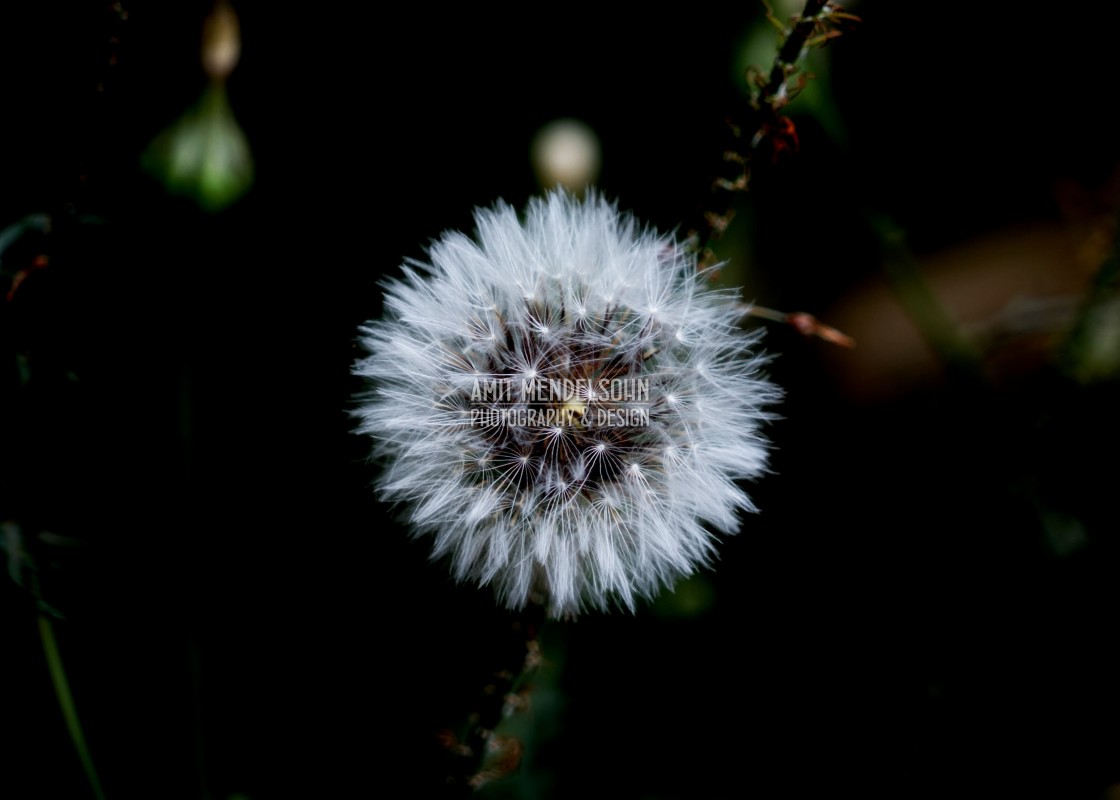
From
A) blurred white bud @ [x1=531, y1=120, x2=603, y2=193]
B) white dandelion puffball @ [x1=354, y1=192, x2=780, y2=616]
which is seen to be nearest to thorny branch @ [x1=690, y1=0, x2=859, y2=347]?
white dandelion puffball @ [x1=354, y1=192, x2=780, y2=616]

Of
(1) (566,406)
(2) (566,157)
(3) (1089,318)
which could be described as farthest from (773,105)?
(3) (1089,318)

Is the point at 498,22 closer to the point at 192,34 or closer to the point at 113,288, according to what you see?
the point at 192,34

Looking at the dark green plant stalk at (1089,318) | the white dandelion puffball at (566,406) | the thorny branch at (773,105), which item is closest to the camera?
the thorny branch at (773,105)

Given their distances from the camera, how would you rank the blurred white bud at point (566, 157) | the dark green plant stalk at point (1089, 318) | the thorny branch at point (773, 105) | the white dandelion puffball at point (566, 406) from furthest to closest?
the blurred white bud at point (566, 157), the dark green plant stalk at point (1089, 318), the white dandelion puffball at point (566, 406), the thorny branch at point (773, 105)

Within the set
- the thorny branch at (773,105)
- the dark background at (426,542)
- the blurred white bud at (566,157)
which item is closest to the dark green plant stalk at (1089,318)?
the dark background at (426,542)

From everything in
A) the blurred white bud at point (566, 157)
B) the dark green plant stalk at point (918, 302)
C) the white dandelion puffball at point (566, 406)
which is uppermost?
the blurred white bud at point (566, 157)

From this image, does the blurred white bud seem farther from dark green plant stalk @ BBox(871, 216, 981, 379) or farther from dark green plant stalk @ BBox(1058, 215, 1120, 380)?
dark green plant stalk @ BBox(1058, 215, 1120, 380)

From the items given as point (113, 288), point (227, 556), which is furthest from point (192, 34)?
point (227, 556)

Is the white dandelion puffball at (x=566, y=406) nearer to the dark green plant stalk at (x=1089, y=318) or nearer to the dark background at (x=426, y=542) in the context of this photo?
the dark background at (x=426, y=542)
